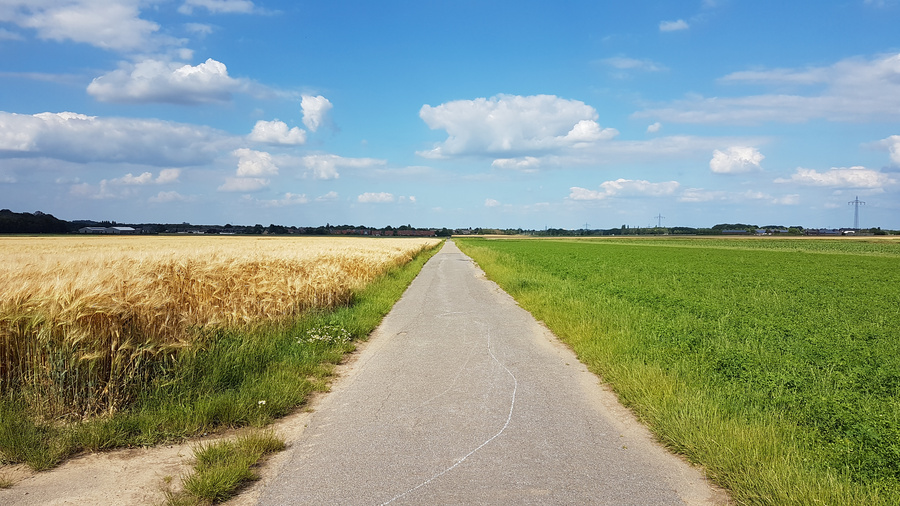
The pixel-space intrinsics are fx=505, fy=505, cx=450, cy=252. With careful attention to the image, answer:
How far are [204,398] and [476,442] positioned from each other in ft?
10.7

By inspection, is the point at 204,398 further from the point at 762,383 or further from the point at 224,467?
the point at 762,383

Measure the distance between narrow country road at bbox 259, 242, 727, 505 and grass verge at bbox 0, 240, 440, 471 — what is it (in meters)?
0.60

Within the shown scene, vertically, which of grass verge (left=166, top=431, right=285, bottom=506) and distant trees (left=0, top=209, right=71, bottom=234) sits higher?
distant trees (left=0, top=209, right=71, bottom=234)

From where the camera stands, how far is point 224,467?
4.24 meters

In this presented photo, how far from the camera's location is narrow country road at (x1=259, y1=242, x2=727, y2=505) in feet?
13.0

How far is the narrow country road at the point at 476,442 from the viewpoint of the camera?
398 cm

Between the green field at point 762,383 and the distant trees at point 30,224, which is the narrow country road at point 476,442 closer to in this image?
the green field at point 762,383

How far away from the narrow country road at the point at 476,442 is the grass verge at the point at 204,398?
1.97ft

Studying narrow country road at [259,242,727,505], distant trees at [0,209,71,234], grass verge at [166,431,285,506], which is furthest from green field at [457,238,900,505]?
distant trees at [0,209,71,234]

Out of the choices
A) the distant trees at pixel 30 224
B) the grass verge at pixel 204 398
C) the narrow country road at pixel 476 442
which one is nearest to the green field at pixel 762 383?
the narrow country road at pixel 476 442

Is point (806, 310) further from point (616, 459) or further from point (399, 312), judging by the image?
point (616, 459)

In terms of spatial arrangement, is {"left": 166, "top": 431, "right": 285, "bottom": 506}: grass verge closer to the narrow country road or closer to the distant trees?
the narrow country road

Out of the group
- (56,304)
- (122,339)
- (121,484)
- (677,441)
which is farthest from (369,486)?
(56,304)

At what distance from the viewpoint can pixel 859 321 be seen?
1196 centimetres
